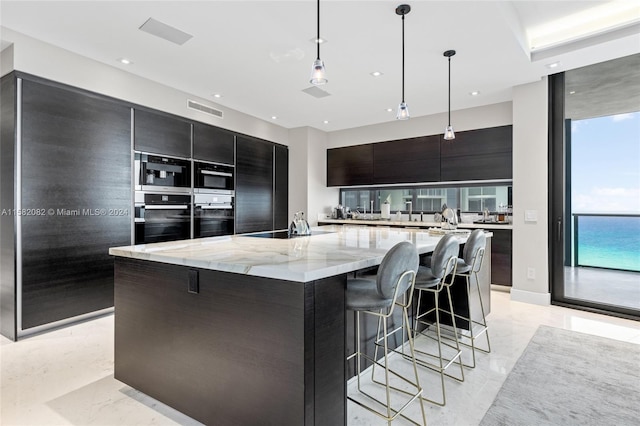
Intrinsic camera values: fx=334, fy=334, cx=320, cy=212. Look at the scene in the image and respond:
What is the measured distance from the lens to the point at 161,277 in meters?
1.92

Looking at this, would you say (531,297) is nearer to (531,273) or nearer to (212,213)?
(531,273)

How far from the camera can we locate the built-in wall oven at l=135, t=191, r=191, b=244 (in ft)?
12.8

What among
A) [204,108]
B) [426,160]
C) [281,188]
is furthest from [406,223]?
[204,108]

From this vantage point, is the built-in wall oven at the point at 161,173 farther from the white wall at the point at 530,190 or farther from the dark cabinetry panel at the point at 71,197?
the white wall at the point at 530,190

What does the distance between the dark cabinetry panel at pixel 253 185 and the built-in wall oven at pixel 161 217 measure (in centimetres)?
99

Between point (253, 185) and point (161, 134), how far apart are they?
1753mm

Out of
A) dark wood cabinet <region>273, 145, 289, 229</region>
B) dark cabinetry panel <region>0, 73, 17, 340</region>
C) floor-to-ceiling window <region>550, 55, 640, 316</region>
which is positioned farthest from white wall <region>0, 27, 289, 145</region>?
floor-to-ceiling window <region>550, 55, 640, 316</region>

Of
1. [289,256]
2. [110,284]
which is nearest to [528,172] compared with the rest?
[289,256]

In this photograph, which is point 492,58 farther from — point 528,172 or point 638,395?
point 638,395

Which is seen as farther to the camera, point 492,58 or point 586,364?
point 492,58

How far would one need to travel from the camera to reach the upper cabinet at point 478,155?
473 cm

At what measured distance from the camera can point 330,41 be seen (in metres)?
3.09

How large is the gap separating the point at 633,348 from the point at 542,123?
8.25ft

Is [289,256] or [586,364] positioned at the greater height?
[289,256]
